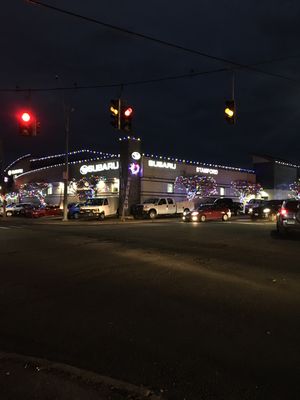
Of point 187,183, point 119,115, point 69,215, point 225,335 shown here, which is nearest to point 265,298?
point 225,335

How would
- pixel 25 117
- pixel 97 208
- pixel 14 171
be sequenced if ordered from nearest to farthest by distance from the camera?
pixel 25 117 → pixel 97 208 → pixel 14 171

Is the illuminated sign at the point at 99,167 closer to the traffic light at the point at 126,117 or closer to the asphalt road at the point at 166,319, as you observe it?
the traffic light at the point at 126,117

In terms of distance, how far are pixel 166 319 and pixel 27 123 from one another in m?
17.4

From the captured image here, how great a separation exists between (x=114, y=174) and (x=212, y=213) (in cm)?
1679

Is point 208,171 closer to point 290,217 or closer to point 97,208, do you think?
point 97,208

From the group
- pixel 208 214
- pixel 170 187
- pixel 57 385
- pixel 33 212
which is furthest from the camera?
pixel 170 187

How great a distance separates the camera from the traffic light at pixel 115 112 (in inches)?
773

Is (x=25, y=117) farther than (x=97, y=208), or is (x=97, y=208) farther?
(x=97, y=208)

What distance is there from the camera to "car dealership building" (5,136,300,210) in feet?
149

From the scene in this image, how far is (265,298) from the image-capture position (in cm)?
791

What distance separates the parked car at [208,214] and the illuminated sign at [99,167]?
52.7ft

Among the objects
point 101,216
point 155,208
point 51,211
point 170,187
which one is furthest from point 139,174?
point 51,211

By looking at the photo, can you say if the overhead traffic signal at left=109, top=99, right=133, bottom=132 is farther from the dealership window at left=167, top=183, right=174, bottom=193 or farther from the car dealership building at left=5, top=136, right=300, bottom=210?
the dealership window at left=167, top=183, right=174, bottom=193

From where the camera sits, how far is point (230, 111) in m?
19.1
